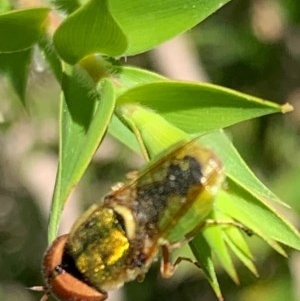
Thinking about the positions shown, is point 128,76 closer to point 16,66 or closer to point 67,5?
point 67,5

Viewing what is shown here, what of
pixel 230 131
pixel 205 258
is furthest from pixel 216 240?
pixel 230 131

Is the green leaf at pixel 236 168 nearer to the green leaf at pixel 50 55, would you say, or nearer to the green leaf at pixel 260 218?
the green leaf at pixel 260 218

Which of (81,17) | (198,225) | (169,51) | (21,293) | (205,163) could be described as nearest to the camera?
(81,17)

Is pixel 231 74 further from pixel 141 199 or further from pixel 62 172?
pixel 62 172

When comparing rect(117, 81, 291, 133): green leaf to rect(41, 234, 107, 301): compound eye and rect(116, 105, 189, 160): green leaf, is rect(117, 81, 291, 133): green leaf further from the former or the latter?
rect(41, 234, 107, 301): compound eye

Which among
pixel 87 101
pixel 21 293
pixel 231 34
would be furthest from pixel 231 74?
pixel 87 101

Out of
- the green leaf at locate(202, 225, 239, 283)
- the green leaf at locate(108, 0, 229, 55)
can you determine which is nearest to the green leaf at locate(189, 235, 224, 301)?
the green leaf at locate(202, 225, 239, 283)
